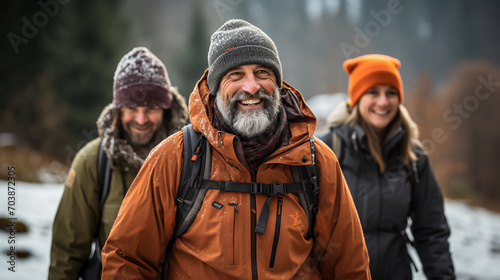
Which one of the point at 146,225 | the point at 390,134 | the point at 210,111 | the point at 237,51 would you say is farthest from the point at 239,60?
the point at 390,134

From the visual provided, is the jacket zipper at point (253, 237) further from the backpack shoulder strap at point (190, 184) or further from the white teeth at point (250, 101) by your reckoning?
the white teeth at point (250, 101)

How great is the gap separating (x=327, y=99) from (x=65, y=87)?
12.9 metres

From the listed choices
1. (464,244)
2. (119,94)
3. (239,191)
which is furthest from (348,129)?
(464,244)

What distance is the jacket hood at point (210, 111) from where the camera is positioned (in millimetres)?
2027

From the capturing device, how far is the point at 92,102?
1573cm

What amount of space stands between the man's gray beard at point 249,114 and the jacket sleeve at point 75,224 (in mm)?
1374

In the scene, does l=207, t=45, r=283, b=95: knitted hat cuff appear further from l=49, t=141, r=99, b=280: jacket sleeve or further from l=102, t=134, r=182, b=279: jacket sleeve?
l=49, t=141, r=99, b=280: jacket sleeve

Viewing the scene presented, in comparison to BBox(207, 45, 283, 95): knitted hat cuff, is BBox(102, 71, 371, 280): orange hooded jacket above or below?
below

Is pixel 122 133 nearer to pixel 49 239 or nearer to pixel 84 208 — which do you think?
pixel 84 208

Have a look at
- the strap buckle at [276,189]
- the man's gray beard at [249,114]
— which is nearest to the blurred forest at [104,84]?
the man's gray beard at [249,114]

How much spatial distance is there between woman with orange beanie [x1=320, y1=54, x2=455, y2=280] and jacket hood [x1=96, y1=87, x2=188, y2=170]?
143 centimetres

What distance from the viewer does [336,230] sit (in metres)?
2.16

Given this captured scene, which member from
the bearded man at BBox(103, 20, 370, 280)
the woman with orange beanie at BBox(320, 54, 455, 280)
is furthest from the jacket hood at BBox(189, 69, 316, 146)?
the woman with orange beanie at BBox(320, 54, 455, 280)

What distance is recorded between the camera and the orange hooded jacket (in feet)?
→ 6.20
